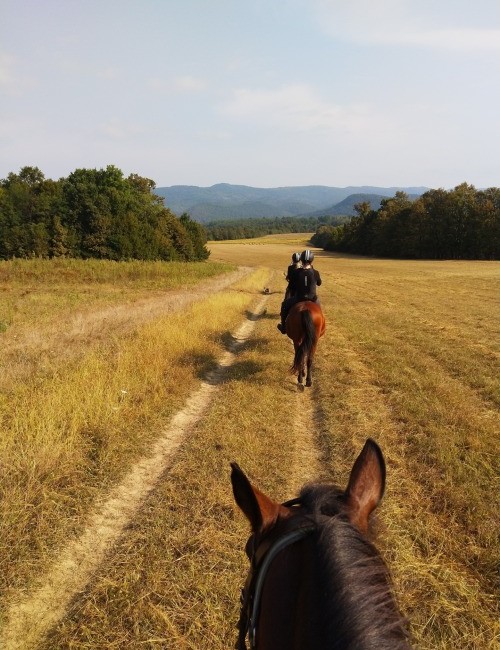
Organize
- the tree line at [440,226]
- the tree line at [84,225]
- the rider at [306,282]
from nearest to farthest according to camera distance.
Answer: the rider at [306,282], the tree line at [84,225], the tree line at [440,226]

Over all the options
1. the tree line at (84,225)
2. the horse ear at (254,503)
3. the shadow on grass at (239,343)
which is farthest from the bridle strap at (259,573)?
the tree line at (84,225)

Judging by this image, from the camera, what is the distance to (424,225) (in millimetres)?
60812

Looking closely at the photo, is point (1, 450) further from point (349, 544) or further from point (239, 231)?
point (239, 231)

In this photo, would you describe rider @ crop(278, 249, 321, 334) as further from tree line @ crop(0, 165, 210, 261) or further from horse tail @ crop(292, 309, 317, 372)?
tree line @ crop(0, 165, 210, 261)

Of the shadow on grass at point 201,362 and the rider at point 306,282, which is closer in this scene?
the rider at point 306,282

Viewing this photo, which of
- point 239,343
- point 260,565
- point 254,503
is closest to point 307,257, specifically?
point 239,343

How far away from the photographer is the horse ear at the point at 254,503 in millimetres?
1445

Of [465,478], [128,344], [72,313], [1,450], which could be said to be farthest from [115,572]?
[72,313]

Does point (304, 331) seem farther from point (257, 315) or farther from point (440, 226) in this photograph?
point (440, 226)

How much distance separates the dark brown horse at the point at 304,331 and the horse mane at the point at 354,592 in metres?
6.04

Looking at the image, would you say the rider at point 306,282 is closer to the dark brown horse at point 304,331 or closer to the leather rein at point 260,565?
the dark brown horse at point 304,331

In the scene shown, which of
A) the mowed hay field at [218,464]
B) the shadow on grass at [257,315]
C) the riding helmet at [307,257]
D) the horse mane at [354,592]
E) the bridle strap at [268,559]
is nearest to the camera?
the horse mane at [354,592]

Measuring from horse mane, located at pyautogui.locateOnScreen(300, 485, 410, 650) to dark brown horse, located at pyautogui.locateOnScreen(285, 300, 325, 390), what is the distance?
6038mm

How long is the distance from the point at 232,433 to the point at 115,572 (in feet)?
8.60
